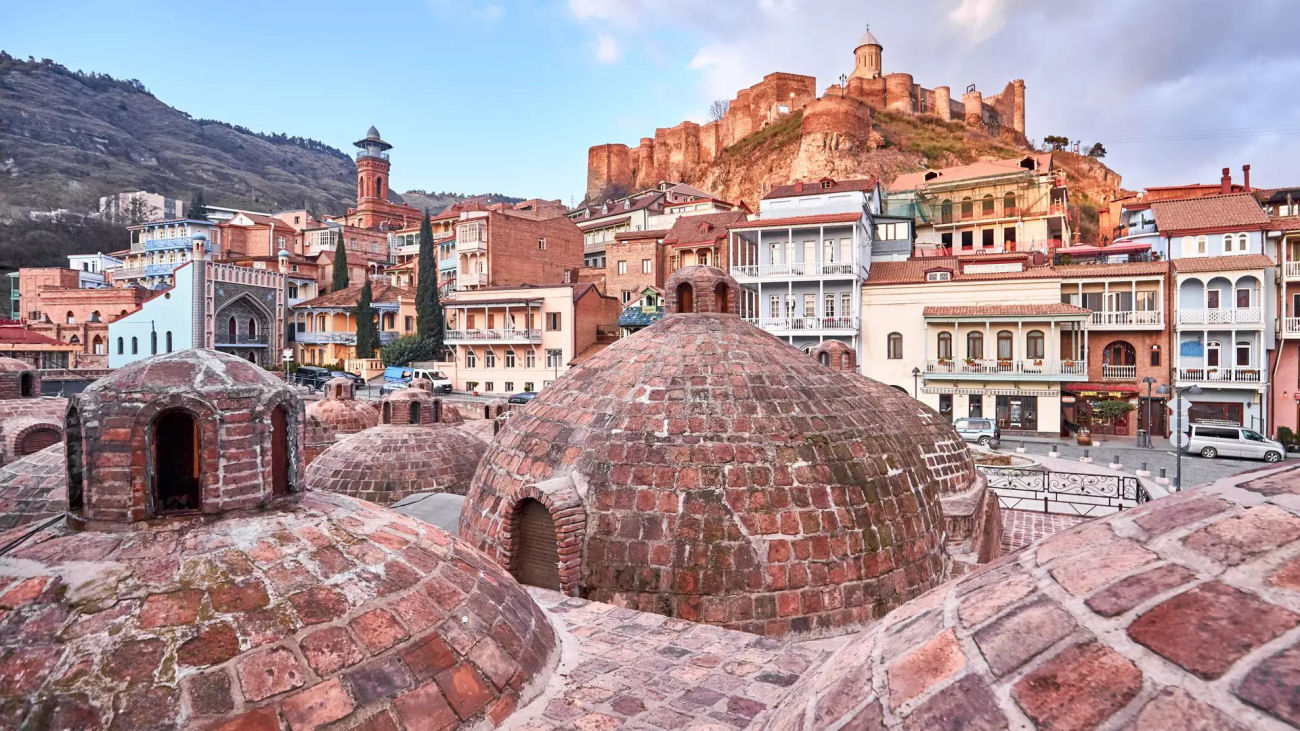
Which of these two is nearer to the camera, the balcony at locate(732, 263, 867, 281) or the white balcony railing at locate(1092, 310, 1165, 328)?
the white balcony railing at locate(1092, 310, 1165, 328)

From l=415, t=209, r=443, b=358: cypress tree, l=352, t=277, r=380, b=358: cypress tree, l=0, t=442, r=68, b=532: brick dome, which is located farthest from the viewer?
l=352, t=277, r=380, b=358: cypress tree

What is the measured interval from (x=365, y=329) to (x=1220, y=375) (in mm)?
52121

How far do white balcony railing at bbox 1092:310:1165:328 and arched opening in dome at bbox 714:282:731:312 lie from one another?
30.2 metres

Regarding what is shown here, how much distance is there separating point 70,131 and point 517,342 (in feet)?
412

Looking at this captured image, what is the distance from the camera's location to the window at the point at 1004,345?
33812 millimetres

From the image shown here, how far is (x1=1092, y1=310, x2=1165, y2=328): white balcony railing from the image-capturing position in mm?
33375

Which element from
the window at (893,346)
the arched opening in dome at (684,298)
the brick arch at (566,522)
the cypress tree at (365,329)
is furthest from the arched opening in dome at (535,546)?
the cypress tree at (365,329)

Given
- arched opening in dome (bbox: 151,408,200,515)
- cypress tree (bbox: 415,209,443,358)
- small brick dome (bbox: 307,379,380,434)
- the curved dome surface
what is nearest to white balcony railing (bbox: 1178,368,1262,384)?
small brick dome (bbox: 307,379,380,434)

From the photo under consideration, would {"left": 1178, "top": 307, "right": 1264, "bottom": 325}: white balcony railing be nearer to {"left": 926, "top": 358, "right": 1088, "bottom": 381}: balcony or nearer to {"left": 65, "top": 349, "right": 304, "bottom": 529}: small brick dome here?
{"left": 926, "top": 358, "right": 1088, "bottom": 381}: balcony

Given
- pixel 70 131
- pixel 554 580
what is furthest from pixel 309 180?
pixel 554 580

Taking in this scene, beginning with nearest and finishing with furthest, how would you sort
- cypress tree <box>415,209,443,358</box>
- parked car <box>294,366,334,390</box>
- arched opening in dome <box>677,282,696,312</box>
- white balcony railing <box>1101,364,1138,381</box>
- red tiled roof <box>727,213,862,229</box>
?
arched opening in dome <box>677,282,696,312</box>, white balcony railing <box>1101,364,1138,381</box>, red tiled roof <box>727,213,862,229</box>, parked car <box>294,366,334,390</box>, cypress tree <box>415,209,443,358</box>

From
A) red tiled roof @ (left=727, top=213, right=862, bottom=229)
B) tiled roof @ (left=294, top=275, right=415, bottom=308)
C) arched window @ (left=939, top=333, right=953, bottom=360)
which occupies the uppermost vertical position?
red tiled roof @ (left=727, top=213, right=862, bottom=229)

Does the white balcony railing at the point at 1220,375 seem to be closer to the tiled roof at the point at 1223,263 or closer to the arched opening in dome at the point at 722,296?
the tiled roof at the point at 1223,263

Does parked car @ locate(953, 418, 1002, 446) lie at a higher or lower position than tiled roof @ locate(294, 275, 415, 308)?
lower
